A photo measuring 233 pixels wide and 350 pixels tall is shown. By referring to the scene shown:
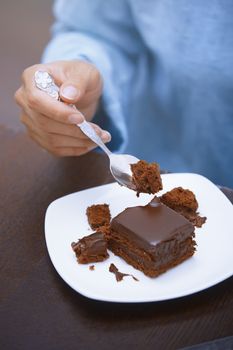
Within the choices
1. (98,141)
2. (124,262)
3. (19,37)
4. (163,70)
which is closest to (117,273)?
(124,262)

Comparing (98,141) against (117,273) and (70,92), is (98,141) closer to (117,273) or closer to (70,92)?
(70,92)

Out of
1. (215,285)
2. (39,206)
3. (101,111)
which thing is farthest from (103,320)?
(101,111)

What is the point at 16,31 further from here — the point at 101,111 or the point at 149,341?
the point at 149,341

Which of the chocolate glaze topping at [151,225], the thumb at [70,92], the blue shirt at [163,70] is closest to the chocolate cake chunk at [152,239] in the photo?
the chocolate glaze topping at [151,225]

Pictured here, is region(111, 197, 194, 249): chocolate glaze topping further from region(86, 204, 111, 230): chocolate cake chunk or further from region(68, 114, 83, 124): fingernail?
region(68, 114, 83, 124): fingernail

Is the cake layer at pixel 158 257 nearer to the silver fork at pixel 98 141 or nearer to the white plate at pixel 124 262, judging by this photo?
the white plate at pixel 124 262

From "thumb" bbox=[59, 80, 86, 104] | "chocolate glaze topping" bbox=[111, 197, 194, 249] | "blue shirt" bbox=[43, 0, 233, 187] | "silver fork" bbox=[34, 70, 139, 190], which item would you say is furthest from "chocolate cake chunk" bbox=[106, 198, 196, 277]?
"blue shirt" bbox=[43, 0, 233, 187]
